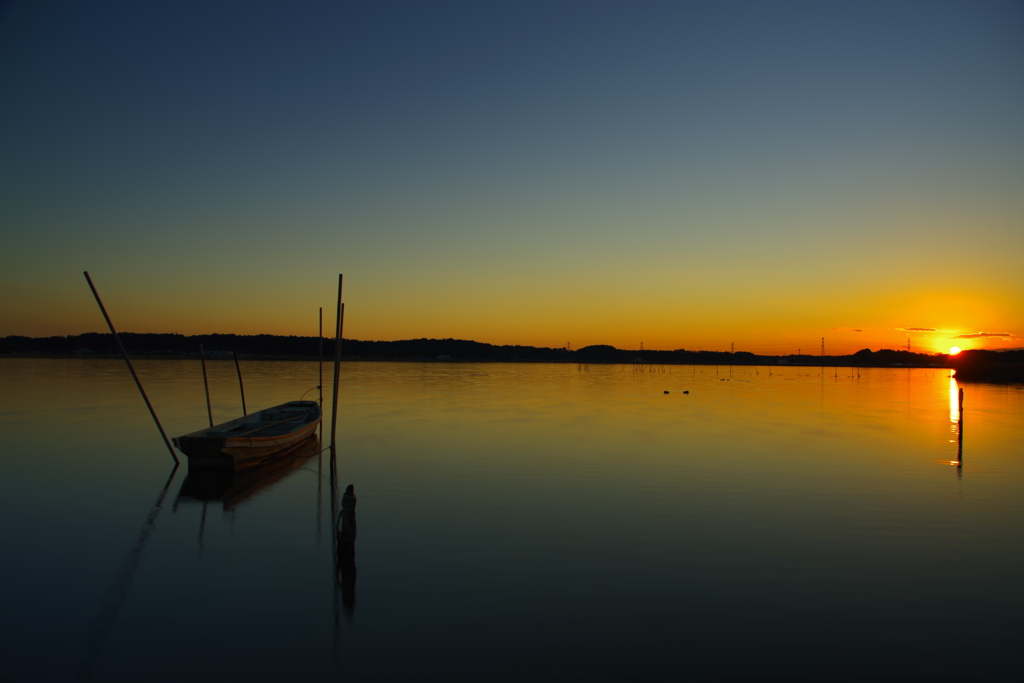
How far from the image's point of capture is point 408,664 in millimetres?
7855

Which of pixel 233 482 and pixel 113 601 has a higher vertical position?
pixel 113 601

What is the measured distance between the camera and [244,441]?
19406mm

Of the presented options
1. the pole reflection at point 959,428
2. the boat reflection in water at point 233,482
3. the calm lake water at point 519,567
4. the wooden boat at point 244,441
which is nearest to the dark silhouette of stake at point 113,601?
the calm lake water at point 519,567

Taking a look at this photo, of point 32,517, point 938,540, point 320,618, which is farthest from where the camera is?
point 32,517

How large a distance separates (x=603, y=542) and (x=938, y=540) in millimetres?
7686

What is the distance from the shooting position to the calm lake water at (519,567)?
8070 mm

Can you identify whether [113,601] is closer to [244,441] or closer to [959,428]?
[244,441]

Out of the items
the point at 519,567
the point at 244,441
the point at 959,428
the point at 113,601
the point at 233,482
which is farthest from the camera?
the point at 959,428

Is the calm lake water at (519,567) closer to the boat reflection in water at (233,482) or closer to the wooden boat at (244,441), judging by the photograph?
the boat reflection in water at (233,482)

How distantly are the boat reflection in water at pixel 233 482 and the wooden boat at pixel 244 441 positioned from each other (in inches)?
14.9

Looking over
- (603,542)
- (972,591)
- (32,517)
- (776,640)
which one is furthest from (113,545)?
(972,591)

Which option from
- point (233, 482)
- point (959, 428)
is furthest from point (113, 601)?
point (959, 428)

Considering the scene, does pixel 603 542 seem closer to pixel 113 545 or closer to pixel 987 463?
pixel 113 545

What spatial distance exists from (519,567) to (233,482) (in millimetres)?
11836
